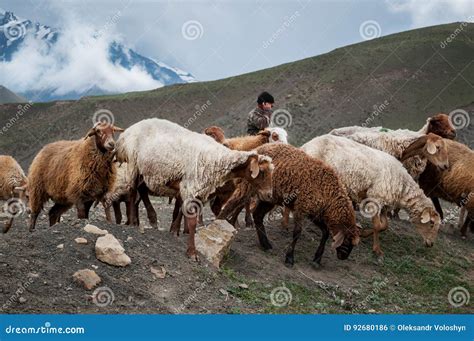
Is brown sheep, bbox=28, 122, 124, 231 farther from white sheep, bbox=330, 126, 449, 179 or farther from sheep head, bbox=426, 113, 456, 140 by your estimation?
sheep head, bbox=426, 113, 456, 140

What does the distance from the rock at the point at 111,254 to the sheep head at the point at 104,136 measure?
2526 mm

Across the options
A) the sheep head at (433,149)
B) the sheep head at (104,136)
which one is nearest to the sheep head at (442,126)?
the sheep head at (433,149)

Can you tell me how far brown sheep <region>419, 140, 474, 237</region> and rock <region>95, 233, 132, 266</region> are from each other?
9.21m

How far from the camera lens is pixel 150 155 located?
1022cm

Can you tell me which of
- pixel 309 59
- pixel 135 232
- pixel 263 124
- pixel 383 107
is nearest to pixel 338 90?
pixel 383 107

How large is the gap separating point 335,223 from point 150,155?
12.0 feet

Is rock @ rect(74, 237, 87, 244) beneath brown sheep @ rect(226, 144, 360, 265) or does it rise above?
beneath

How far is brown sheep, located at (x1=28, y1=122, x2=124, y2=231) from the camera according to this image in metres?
11.0

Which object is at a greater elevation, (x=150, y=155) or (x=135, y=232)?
(x=150, y=155)

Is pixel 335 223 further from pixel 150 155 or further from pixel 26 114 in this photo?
pixel 26 114

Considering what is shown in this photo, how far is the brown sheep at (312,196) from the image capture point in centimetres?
1062

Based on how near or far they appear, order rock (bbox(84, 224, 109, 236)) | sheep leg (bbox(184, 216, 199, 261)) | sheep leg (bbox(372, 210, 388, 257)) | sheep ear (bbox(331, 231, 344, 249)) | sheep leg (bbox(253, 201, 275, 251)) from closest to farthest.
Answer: rock (bbox(84, 224, 109, 236)), sheep leg (bbox(184, 216, 199, 261)), sheep ear (bbox(331, 231, 344, 249)), sheep leg (bbox(253, 201, 275, 251)), sheep leg (bbox(372, 210, 388, 257))

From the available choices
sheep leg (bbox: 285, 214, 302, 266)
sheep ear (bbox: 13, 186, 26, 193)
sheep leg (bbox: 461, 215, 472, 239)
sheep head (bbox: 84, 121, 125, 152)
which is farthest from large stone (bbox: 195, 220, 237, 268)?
sheep ear (bbox: 13, 186, 26, 193)

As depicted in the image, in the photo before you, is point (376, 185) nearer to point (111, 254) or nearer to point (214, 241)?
point (214, 241)
